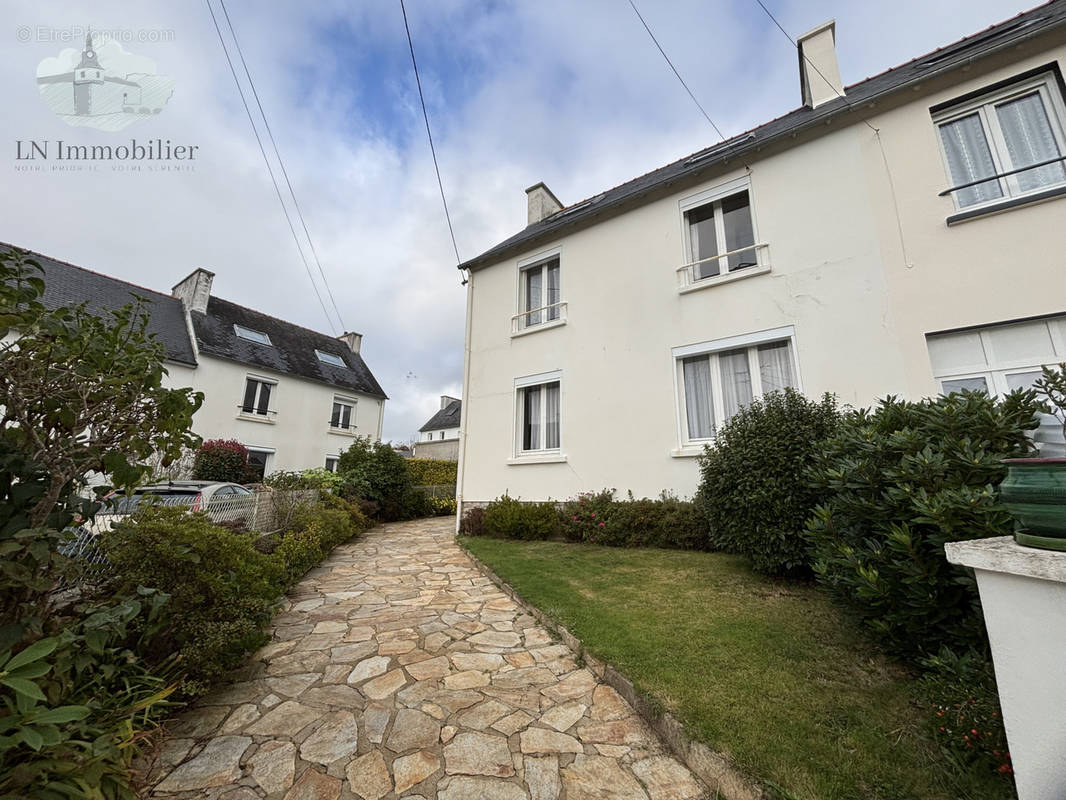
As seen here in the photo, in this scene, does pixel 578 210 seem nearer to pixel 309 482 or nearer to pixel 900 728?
pixel 309 482

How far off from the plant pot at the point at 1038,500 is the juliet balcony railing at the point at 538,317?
7907 millimetres

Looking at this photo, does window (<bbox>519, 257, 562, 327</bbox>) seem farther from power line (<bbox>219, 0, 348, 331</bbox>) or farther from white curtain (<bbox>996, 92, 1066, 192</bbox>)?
white curtain (<bbox>996, 92, 1066, 192</bbox>)

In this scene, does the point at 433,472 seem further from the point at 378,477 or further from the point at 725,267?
the point at 725,267

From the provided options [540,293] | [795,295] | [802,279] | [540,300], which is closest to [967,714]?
[795,295]

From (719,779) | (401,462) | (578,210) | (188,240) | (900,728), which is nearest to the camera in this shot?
(719,779)

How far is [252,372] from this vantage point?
1820 cm

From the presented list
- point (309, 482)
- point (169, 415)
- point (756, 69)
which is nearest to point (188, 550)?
point (169, 415)

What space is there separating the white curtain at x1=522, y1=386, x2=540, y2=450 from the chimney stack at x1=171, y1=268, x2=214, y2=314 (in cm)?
1713

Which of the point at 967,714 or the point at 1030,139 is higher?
the point at 1030,139

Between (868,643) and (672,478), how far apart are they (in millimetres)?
4236

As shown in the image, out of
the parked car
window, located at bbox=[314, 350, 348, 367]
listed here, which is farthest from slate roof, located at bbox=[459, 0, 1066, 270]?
window, located at bbox=[314, 350, 348, 367]

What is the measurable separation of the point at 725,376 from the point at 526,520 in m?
4.57

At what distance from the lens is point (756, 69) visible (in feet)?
23.3

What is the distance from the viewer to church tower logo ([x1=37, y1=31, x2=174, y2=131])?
710 centimetres
